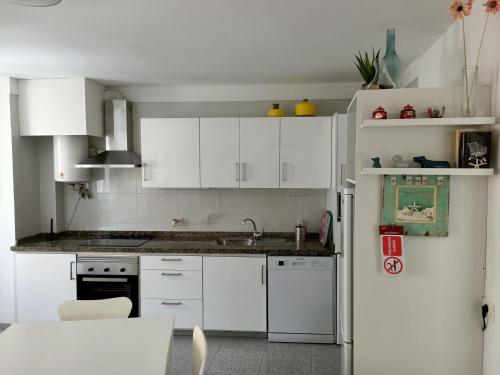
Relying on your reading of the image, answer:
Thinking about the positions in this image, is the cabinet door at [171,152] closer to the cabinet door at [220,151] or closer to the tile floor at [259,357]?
the cabinet door at [220,151]

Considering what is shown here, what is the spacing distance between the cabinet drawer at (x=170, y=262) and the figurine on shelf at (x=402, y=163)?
2.18 m

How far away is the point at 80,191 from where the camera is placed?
13.8 ft

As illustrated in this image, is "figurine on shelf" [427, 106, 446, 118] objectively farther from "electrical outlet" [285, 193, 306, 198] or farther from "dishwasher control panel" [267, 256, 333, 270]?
A: "electrical outlet" [285, 193, 306, 198]

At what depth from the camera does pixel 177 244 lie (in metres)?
3.80

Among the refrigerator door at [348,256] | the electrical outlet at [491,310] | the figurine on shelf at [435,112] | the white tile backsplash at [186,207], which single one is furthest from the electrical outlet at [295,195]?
the electrical outlet at [491,310]

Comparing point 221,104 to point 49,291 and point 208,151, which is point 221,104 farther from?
point 49,291

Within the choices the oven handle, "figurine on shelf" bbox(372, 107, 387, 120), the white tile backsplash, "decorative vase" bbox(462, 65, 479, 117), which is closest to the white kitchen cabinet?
the oven handle

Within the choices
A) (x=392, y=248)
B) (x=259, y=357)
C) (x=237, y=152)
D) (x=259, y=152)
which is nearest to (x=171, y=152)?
(x=237, y=152)

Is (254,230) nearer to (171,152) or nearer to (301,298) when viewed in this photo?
(301,298)

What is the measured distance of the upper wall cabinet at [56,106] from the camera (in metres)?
3.70

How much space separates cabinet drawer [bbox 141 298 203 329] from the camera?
3.59 metres

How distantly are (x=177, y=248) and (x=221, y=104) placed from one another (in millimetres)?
1554

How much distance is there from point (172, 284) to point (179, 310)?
25 centimetres

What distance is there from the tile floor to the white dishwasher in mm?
119
